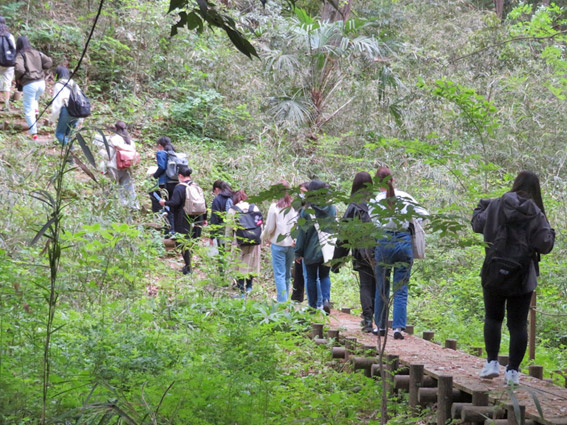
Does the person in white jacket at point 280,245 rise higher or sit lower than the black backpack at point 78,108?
lower

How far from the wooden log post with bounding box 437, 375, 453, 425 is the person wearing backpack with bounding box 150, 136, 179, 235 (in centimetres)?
676

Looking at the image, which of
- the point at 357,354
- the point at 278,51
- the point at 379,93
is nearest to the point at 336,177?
the point at 379,93

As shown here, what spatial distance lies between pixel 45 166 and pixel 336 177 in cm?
724

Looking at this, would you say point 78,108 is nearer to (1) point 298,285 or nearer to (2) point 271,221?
(2) point 271,221

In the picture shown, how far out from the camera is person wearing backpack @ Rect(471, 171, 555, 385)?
5.06 m

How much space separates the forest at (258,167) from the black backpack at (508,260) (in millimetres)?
657

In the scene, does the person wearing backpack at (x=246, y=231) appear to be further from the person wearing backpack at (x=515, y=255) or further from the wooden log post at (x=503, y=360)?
the person wearing backpack at (x=515, y=255)

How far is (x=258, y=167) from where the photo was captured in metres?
14.9

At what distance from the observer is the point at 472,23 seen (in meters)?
20.3

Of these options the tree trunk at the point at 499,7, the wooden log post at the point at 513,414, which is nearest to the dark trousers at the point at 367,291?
the wooden log post at the point at 513,414

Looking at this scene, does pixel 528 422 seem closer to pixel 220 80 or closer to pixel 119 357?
pixel 119 357

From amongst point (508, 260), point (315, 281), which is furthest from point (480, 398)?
point (315, 281)

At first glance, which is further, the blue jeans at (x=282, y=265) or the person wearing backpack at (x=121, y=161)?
the person wearing backpack at (x=121, y=161)

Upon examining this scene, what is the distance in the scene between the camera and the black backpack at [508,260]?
5.05 meters
